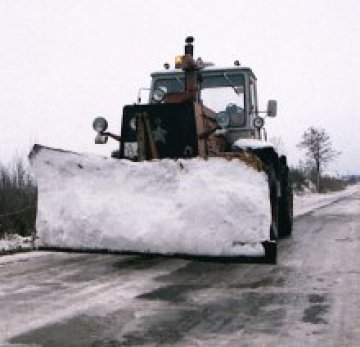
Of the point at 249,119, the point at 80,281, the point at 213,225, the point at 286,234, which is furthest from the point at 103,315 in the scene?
the point at 286,234

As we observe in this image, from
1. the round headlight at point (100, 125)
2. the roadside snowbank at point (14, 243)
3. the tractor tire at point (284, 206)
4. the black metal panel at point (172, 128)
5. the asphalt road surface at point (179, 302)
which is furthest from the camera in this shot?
the tractor tire at point (284, 206)

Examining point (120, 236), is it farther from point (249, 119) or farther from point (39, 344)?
point (249, 119)

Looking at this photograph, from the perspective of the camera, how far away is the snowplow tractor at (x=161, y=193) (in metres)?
6.48

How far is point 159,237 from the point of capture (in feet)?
21.6

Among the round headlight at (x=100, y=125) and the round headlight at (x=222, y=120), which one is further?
the round headlight at (x=100, y=125)

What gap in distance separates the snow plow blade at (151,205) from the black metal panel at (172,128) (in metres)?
0.79

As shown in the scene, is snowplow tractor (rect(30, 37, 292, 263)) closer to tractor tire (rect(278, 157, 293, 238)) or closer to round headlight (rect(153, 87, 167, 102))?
round headlight (rect(153, 87, 167, 102))

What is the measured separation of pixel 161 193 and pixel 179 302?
6.08 feet

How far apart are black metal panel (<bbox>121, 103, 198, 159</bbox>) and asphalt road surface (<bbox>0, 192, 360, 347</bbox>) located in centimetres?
131

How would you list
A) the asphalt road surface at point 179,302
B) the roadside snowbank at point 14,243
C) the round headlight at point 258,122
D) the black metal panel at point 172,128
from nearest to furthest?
the asphalt road surface at point 179,302, the black metal panel at point 172,128, the round headlight at point 258,122, the roadside snowbank at point 14,243

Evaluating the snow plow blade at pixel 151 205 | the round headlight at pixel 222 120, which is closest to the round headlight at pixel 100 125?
the snow plow blade at pixel 151 205

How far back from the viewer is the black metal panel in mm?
7691

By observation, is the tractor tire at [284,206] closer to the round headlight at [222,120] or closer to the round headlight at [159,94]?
the round headlight at [159,94]

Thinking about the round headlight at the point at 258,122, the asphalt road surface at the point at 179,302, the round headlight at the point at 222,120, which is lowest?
the asphalt road surface at the point at 179,302
